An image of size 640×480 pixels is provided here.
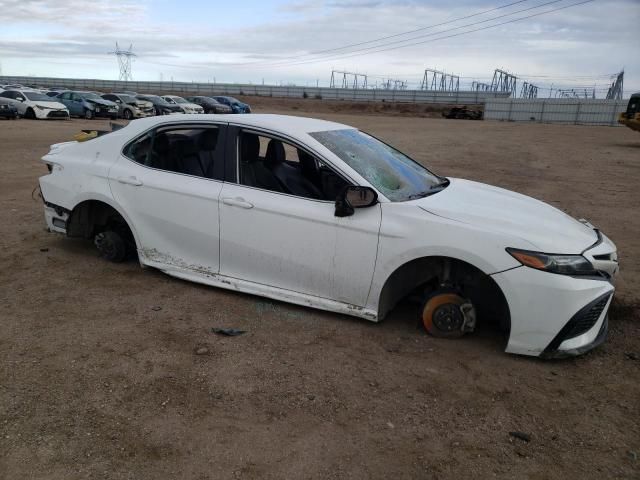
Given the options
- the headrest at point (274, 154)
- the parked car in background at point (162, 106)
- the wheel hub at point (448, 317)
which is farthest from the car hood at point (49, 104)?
the wheel hub at point (448, 317)

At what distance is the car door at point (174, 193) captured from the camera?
422 centimetres

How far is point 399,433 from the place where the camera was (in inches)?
108

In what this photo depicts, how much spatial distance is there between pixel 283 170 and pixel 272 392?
76.7 inches

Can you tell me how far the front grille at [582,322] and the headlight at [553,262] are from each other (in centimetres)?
21

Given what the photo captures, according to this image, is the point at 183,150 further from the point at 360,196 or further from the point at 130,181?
the point at 360,196

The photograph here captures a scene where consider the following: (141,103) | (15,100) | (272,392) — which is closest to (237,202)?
(272,392)

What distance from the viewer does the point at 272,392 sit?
307 cm

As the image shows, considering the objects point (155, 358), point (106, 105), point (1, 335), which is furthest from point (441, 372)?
point (106, 105)

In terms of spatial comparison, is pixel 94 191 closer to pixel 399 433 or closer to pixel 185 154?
pixel 185 154

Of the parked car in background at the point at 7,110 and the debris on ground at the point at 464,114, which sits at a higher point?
the debris on ground at the point at 464,114

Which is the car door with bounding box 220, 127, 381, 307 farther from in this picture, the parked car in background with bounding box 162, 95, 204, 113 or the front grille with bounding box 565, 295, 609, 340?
the parked car in background with bounding box 162, 95, 204, 113

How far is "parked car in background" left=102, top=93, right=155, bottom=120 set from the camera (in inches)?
1129

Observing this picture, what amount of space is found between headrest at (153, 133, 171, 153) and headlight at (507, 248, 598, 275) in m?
Result: 2.97

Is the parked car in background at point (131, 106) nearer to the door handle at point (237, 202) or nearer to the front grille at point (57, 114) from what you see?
the front grille at point (57, 114)
